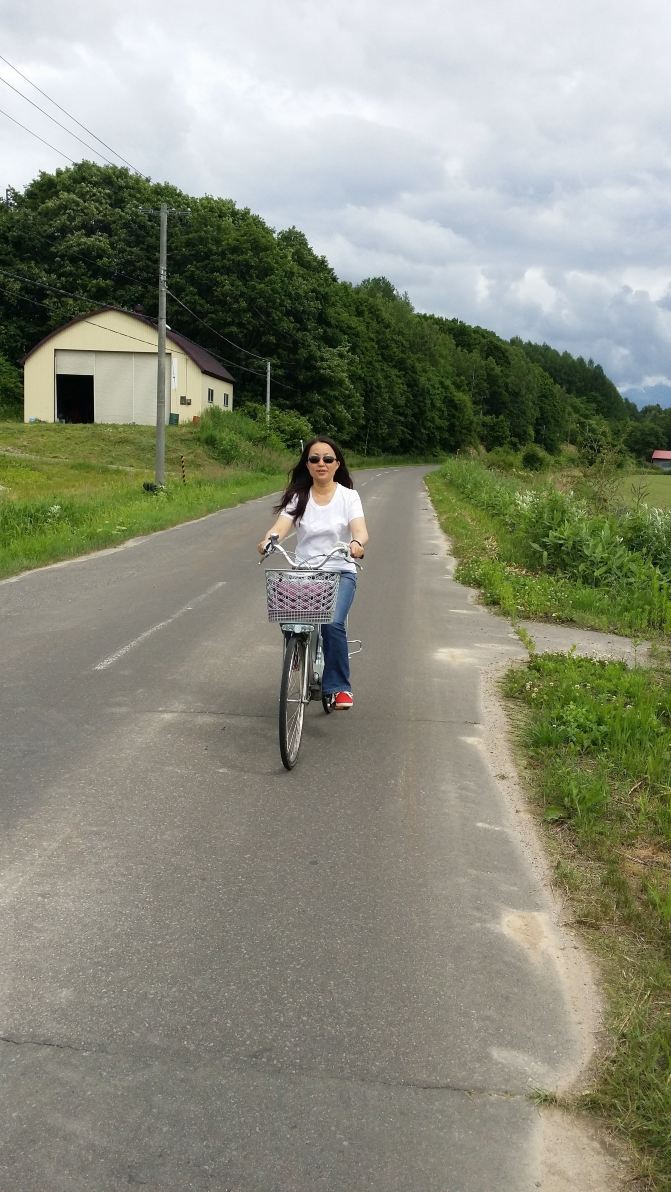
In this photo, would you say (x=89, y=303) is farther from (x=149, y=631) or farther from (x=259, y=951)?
(x=259, y=951)

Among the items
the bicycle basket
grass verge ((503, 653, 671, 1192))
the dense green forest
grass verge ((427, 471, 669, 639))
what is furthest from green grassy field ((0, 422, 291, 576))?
the dense green forest

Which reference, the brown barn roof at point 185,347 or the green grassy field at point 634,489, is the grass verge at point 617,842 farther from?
the brown barn roof at point 185,347

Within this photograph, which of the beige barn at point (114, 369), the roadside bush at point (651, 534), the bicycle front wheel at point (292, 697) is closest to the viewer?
the bicycle front wheel at point (292, 697)

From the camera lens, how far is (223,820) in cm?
472

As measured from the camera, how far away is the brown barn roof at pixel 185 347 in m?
46.3

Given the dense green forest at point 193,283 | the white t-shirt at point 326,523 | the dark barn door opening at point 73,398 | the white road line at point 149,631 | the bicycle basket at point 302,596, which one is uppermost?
the dense green forest at point 193,283

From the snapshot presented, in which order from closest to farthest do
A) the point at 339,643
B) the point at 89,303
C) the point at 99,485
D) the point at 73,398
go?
the point at 339,643, the point at 99,485, the point at 73,398, the point at 89,303

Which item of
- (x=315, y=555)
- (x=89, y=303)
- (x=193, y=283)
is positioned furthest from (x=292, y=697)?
(x=193, y=283)

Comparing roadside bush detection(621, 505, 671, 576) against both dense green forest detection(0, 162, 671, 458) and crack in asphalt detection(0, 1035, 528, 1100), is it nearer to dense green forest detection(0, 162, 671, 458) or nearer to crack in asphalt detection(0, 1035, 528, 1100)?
crack in asphalt detection(0, 1035, 528, 1100)

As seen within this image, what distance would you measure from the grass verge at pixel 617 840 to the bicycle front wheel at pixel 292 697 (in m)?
1.47

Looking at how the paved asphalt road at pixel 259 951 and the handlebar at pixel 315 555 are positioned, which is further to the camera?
the handlebar at pixel 315 555

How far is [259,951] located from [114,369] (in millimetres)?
47633

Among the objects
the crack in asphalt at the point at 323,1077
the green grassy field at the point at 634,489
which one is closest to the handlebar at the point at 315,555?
the crack in asphalt at the point at 323,1077

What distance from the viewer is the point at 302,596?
5.42 meters
